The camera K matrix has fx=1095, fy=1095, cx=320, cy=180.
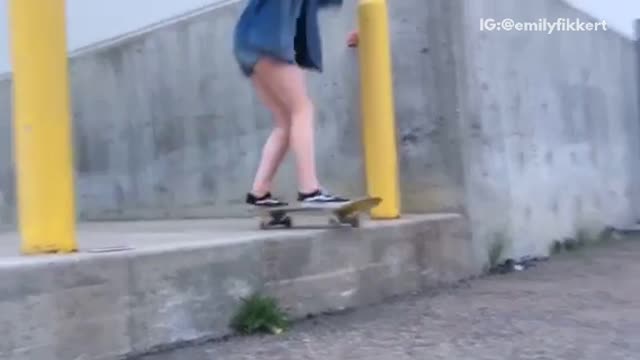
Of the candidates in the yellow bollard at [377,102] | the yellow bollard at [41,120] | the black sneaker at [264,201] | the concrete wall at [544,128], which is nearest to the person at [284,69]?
the black sneaker at [264,201]

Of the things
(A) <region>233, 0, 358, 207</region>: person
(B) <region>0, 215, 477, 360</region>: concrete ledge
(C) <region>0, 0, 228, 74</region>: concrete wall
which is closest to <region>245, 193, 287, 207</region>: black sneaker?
(A) <region>233, 0, 358, 207</region>: person

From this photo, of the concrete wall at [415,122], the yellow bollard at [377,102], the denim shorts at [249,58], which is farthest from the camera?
the concrete wall at [415,122]

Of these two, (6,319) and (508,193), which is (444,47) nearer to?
(508,193)

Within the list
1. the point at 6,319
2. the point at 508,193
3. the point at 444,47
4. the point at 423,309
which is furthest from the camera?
the point at 508,193

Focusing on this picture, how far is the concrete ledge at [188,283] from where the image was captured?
3939mm

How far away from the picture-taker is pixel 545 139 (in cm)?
818

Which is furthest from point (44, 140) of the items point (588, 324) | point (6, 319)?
point (588, 324)

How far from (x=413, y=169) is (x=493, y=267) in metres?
0.88

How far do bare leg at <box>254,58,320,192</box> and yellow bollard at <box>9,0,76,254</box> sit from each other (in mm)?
1646

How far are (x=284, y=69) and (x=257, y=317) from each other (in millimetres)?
1465

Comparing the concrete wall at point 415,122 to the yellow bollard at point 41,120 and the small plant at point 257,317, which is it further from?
the yellow bollard at point 41,120

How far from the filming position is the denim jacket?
5.73m

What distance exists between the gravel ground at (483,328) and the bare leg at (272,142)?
89 cm

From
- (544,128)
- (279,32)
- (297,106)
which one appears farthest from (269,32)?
(544,128)
